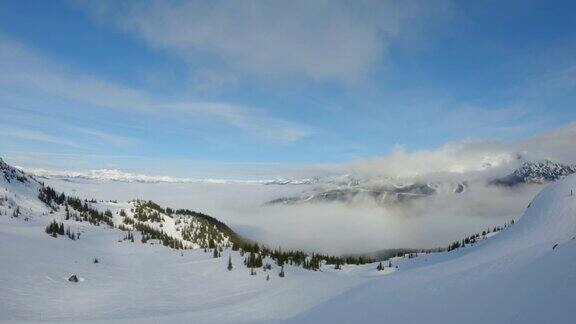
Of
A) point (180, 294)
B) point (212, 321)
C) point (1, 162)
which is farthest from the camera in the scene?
point (1, 162)

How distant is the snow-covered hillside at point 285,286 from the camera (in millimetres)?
7008

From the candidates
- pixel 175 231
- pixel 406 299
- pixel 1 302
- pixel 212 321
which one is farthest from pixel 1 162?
pixel 406 299

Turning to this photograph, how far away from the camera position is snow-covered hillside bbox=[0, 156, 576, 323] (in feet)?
23.0

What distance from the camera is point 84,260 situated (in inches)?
751

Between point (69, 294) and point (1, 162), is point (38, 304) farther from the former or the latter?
point (1, 162)

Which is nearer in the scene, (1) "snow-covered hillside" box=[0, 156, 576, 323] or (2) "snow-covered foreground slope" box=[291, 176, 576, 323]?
(2) "snow-covered foreground slope" box=[291, 176, 576, 323]

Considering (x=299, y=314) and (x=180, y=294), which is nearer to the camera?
(x=299, y=314)

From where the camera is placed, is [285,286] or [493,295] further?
[285,286]

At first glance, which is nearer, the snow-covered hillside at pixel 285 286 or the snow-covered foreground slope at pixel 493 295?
the snow-covered foreground slope at pixel 493 295

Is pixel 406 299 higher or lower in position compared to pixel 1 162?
lower

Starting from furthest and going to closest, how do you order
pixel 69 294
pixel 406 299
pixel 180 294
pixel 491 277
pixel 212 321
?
pixel 180 294
pixel 69 294
pixel 212 321
pixel 406 299
pixel 491 277

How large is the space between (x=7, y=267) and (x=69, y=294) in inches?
104

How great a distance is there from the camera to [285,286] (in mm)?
16250

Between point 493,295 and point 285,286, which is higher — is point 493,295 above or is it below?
above
